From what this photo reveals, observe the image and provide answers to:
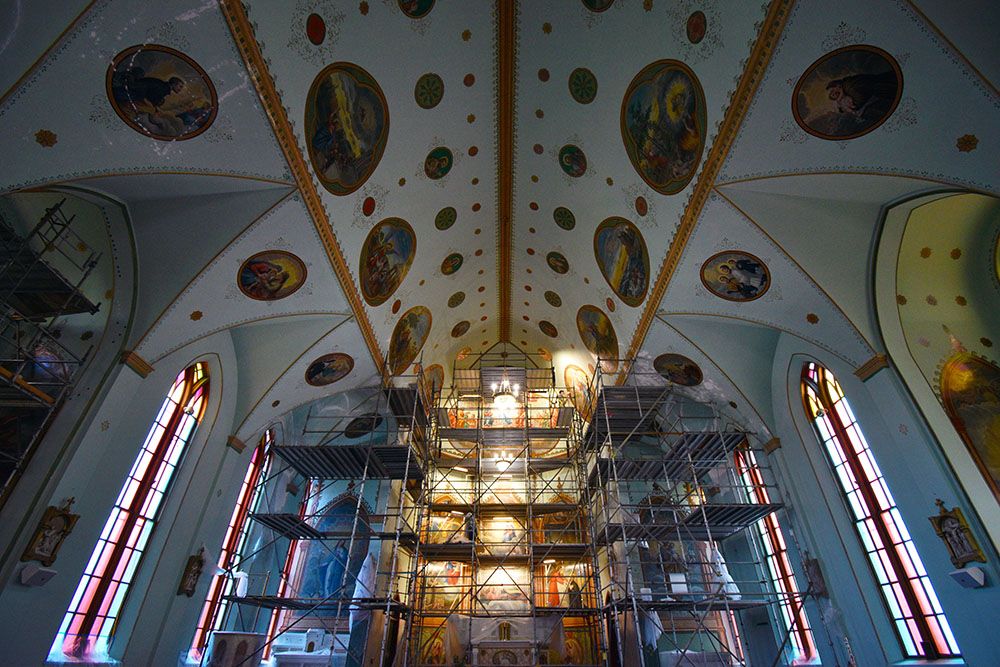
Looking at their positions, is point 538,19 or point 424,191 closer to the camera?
point 538,19

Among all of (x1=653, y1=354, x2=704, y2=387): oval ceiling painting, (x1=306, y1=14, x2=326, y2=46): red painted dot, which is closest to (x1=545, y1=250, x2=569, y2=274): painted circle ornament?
(x1=653, y1=354, x2=704, y2=387): oval ceiling painting

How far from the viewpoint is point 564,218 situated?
1134 cm

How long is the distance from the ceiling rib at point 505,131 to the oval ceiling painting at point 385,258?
2.43 metres

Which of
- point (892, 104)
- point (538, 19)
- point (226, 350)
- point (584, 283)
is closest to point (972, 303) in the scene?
point (892, 104)

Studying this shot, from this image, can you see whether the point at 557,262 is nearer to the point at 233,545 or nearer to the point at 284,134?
the point at 284,134

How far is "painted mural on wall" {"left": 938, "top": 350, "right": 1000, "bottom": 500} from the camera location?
6.54m

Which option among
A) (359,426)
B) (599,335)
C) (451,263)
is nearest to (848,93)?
(599,335)

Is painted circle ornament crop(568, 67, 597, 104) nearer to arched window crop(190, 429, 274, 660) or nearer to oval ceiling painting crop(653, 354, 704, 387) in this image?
oval ceiling painting crop(653, 354, 704, 387)

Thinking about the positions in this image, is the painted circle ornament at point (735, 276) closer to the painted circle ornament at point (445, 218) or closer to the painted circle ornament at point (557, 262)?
the painted circle ornament at point (557, 262)

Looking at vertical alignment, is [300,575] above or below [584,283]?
below

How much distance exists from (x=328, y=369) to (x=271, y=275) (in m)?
3.25

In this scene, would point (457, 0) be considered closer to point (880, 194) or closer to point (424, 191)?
point (424, 191)

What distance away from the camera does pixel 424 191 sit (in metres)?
9.98

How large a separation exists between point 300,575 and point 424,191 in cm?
964
